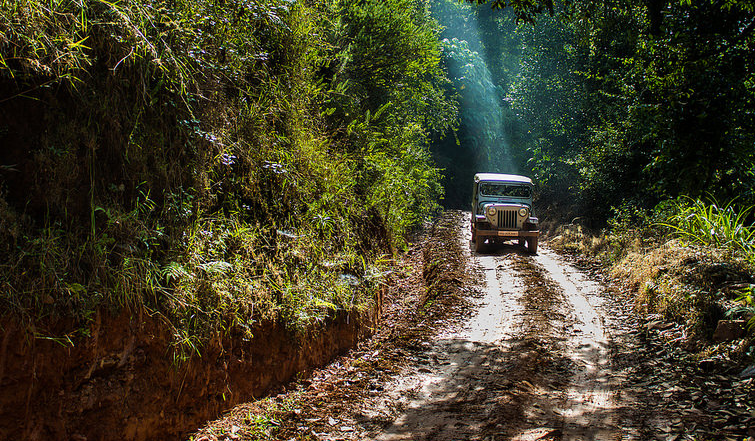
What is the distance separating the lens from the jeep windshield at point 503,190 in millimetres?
15117

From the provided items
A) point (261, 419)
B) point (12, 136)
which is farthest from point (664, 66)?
point (12, 136)

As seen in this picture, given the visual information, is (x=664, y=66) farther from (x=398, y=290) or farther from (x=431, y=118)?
(x=431, y=118)

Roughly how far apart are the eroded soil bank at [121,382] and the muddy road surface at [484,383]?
0.28 metres

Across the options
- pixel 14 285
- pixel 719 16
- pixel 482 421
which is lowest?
pixel 482 421

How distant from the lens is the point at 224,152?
5105mm

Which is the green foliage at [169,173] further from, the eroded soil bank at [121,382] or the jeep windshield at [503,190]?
the jeep windshield at [503,190]

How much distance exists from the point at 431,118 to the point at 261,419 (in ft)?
57.1

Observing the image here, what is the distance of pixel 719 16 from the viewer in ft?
25.9

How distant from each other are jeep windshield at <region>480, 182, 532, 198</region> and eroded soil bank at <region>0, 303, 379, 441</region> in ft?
38.3

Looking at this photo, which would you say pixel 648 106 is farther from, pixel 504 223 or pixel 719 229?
pixel 504 223

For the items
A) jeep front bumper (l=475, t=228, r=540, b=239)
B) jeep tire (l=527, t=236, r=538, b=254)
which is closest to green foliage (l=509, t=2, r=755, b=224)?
jeep tire (l=527, t=236, r=538, b=254)

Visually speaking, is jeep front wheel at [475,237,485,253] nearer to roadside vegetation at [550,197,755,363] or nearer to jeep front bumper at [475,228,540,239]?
jeep front bumper at [475,228,540,239]

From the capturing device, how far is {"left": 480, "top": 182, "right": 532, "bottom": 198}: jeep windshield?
15.1 meters

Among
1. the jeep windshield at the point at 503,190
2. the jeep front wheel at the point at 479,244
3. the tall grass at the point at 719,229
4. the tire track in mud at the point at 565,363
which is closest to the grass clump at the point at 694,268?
the tall grass at the point at 719,229
